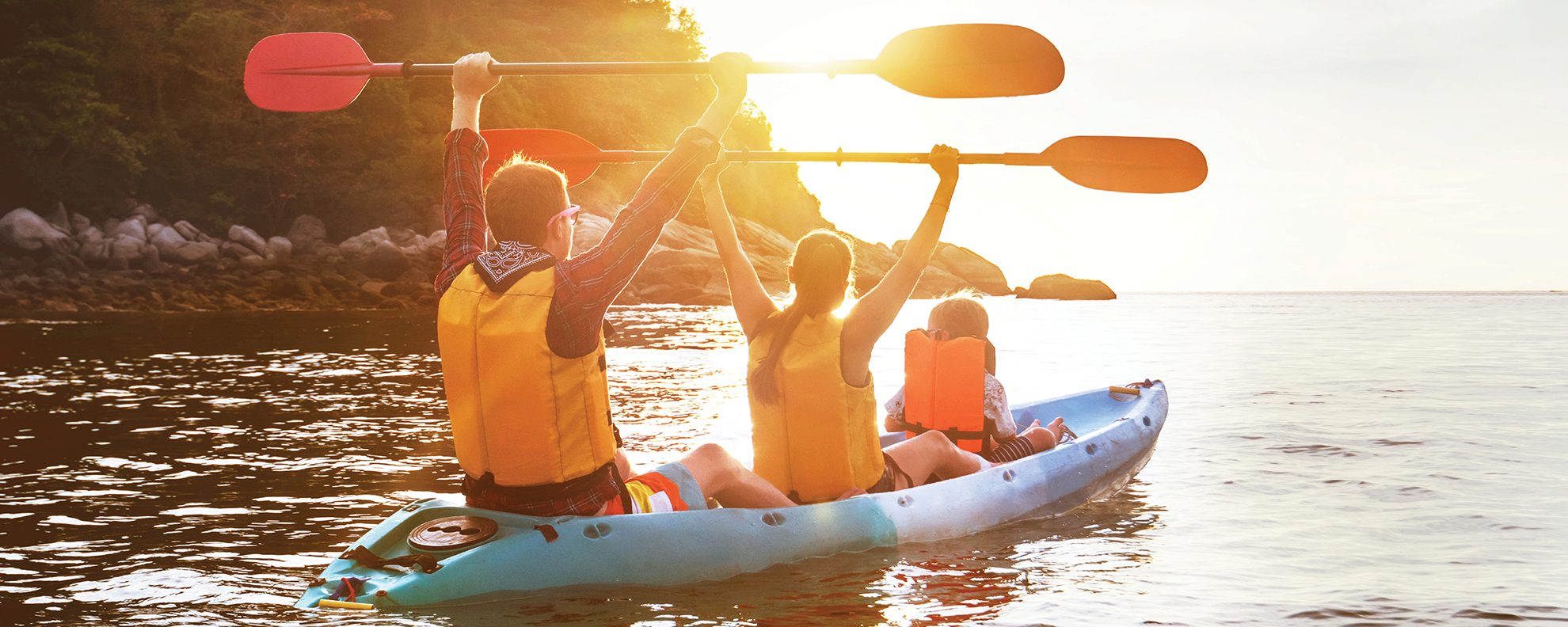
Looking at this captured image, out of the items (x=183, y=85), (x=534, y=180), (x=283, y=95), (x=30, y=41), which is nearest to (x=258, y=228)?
(x=183, y=85)

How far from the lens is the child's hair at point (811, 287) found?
4.81m

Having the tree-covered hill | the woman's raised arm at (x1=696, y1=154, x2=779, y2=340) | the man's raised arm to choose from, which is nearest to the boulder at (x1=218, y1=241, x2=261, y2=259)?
the tree-covered hill

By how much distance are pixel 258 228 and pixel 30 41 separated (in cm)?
769

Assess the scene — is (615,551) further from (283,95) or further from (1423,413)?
(1423,413)

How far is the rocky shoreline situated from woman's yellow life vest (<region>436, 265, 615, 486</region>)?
23412mm

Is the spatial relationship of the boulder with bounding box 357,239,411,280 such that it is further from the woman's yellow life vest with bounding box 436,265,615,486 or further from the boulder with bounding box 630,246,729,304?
the woman's yellow life vest with bounding box 436,265,615,486

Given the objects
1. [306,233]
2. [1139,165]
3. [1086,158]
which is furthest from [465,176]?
[306,233]

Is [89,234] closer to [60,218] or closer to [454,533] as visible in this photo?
[60,218]

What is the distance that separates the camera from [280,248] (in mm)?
33688

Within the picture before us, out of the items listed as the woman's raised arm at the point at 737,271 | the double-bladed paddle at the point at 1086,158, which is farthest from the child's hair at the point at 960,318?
the woman's raised arm at the point at 737,271

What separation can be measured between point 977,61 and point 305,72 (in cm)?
314

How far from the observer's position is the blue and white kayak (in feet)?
13.8

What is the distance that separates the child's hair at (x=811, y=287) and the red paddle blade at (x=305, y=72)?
91.3 inches

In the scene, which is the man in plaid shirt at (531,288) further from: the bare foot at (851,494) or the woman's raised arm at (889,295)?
the bare foot at (851,494)
